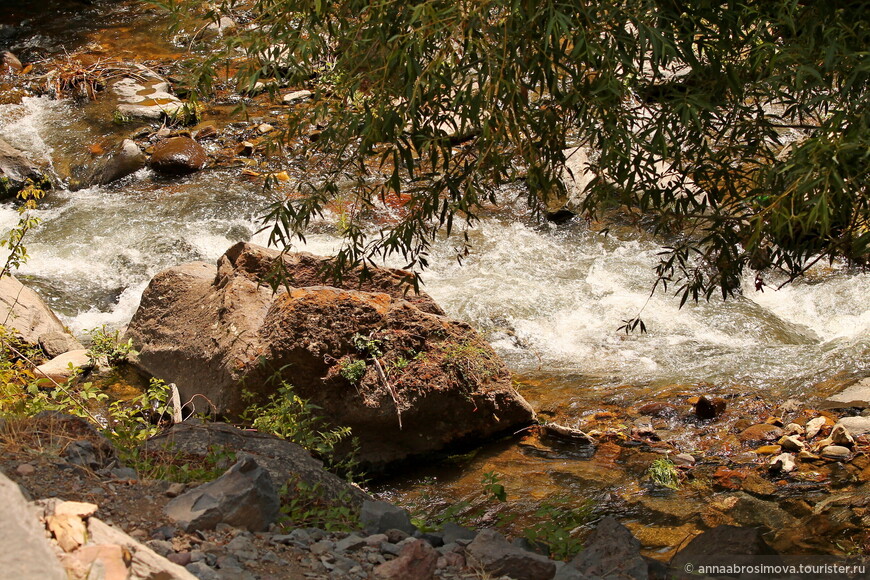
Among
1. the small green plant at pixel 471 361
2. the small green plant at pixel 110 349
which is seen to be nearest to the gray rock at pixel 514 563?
the small green plant at pixel 471 361

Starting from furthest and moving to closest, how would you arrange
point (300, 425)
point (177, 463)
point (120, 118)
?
point (120, 118), point (300, 425), point (177, 463)

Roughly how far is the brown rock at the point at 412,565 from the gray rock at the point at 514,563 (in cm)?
25

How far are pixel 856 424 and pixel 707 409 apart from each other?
3.51ft

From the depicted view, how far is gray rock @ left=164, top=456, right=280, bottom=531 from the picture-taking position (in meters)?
3.74

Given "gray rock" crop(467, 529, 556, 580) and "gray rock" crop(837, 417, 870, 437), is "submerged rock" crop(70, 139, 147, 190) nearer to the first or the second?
"gray rock" crop(837, 417, 870, 437)

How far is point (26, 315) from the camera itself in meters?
7.94

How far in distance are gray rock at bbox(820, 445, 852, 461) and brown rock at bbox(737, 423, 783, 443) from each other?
0.42 m

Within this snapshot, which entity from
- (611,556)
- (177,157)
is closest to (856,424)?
(611,556)

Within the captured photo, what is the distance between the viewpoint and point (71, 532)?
292 cm

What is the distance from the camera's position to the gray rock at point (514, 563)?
147 inches

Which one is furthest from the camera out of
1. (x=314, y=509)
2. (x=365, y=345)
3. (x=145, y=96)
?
(x=145, y=96)

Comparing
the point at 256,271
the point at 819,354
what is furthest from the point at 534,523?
the point at 819,354

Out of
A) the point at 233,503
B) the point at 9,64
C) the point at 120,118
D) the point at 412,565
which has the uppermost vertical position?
the point at 9,64

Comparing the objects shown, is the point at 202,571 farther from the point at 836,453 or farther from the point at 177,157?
the point at 177,157
